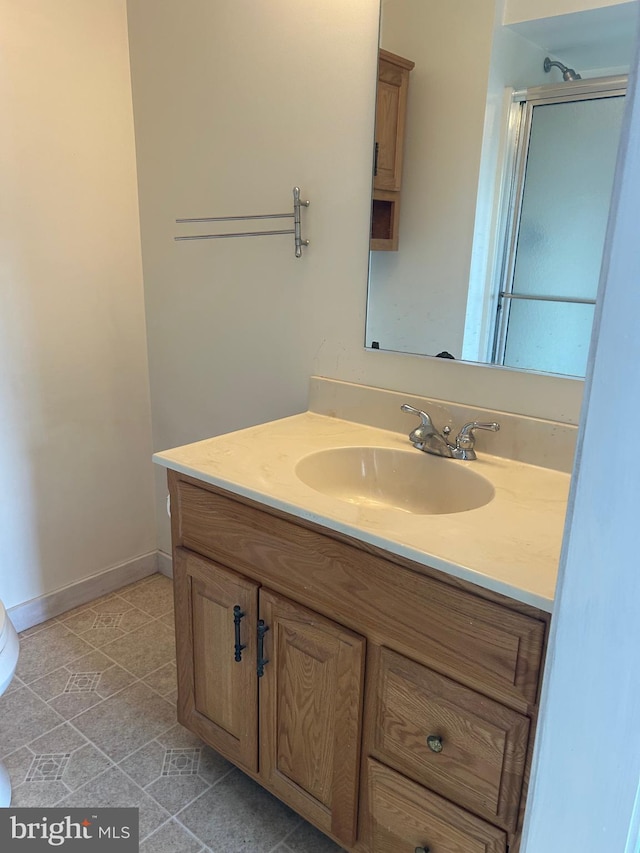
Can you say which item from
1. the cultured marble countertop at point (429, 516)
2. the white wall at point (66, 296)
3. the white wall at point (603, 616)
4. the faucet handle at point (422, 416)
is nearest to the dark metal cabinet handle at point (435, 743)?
the cultured marble countertop at point (429, 516)

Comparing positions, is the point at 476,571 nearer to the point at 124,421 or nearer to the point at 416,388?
the point at 416,388

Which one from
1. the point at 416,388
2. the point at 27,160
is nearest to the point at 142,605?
the point at 416,388

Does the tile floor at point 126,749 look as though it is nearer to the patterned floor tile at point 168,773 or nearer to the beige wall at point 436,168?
the patterned floor tile at point 168,773

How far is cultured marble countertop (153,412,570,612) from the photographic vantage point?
93cm

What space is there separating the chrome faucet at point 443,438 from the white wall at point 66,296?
3.99 ft

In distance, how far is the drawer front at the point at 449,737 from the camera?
96cm

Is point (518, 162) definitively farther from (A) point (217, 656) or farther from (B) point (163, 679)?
(B) point (163, 679)

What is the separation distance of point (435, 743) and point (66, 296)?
5.68 ft

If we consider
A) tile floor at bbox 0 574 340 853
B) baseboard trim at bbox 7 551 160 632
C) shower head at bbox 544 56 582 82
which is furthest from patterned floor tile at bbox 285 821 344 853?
shower head at bbox 544 56 582 82

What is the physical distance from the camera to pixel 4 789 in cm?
145

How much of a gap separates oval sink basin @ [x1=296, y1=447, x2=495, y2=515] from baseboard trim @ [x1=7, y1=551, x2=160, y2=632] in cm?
128

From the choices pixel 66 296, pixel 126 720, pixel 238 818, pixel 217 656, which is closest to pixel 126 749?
pixel 126 720

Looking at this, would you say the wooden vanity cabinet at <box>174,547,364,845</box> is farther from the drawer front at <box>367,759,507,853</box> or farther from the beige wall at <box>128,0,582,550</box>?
the beige wall at <box>128,0,582,550</box>

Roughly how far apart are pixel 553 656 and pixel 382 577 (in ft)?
1.68
